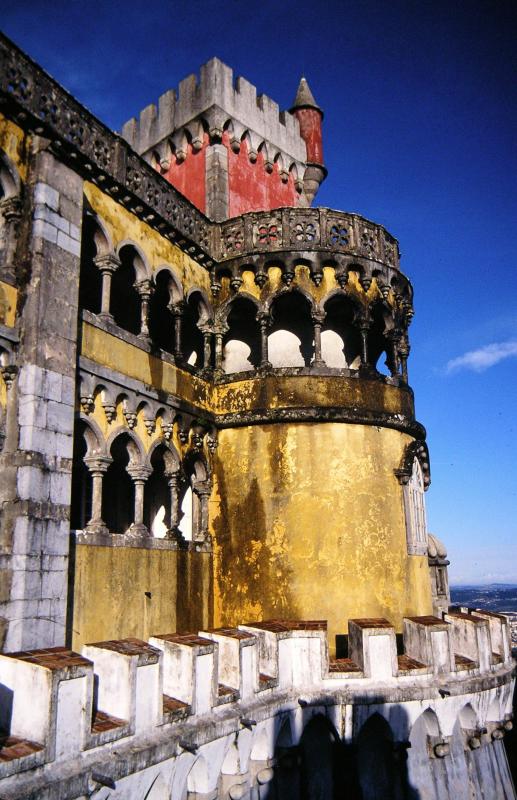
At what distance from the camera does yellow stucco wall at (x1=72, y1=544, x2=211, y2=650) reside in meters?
10.3

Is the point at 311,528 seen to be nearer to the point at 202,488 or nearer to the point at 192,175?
the point at 202,488

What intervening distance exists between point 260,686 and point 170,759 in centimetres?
222

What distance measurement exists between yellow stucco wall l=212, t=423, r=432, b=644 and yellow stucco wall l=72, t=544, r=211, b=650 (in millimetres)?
787

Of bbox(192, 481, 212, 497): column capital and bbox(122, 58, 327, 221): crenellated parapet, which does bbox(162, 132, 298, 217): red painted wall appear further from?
bbox(192, 481, 212, 497): column capital

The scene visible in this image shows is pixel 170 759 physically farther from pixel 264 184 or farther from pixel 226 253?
pixel 264 184

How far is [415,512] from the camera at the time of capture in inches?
585

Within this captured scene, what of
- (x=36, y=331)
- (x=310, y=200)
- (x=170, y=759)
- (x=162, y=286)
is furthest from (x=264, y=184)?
(x=170, y=759)

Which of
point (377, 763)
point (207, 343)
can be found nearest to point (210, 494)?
point (207, 343)

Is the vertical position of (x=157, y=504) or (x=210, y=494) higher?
(x=210, y=494)

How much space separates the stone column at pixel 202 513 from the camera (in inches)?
546

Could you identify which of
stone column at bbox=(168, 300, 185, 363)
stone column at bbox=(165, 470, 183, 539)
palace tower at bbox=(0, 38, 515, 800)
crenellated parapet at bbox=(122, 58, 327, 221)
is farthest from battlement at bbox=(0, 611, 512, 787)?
crenellated parapet at bbox=(122, 58, 327, 221)

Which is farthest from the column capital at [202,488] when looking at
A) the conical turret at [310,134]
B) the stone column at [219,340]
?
the conical turret at [310,134]

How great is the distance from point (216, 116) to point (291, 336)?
17.5ft

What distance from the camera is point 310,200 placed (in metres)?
19.8
